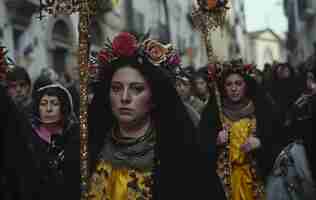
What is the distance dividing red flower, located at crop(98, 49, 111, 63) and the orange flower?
0.70ft

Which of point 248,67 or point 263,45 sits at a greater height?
point 263,45

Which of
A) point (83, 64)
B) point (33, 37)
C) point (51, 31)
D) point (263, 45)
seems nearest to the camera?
point (83, 64)

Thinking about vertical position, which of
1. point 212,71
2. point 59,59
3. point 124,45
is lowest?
point 212,71

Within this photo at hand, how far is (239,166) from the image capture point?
586cm

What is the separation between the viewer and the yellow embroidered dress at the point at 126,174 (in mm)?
3688

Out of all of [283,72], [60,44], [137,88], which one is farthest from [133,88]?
[60,44]

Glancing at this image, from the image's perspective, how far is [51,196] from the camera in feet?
11.0

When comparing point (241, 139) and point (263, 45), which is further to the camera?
point (263, 45)

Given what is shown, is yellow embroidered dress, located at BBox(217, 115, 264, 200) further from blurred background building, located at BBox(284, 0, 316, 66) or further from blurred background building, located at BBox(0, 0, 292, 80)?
blurred background building, located at BBox(284, 0, 316, 66)

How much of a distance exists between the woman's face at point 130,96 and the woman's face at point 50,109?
1572 mm

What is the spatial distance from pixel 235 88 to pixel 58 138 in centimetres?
179

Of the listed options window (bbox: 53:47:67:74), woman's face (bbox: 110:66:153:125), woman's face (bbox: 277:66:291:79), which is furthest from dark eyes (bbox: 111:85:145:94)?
window (bbox: 53:47:67:74)

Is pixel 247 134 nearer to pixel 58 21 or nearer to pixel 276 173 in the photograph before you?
pixel 276 173

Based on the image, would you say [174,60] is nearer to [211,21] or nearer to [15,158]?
[15,158]
